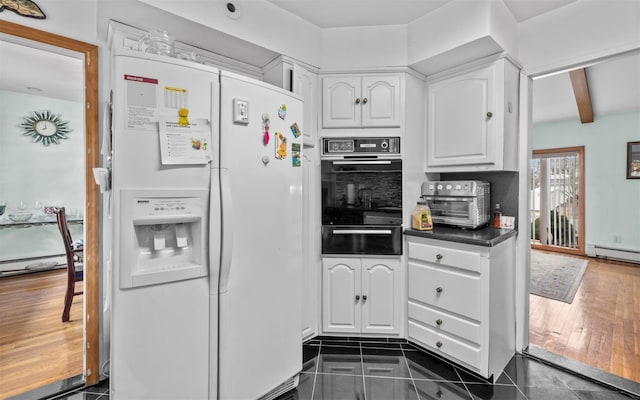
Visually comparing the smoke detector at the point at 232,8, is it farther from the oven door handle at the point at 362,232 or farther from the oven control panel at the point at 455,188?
the oven control panel at the point at 455,188

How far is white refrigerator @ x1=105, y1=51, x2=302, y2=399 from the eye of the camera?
4.15ft

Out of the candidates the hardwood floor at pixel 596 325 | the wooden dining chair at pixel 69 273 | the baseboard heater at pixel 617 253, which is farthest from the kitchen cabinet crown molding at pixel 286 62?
the baseboard heater at pixel 617 253

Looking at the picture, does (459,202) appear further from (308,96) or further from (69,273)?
(69,273)

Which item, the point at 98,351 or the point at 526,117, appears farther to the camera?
the point at 526,117

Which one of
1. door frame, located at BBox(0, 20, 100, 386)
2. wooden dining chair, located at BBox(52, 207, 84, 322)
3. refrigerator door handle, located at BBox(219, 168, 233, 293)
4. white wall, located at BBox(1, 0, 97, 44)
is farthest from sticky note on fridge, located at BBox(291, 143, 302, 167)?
wooden dining chair, located at BBox(52, 207, 84, 322)

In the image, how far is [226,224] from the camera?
4.85 ft

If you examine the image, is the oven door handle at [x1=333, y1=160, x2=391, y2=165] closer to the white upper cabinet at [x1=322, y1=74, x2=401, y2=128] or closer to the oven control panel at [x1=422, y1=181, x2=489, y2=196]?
the white upper cabinet at [x1=322, y1=74, x2=401, y2=128]

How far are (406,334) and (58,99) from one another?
18.7 feet

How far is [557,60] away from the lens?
211 centimetres

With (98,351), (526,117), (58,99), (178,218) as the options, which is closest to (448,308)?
(526,117)

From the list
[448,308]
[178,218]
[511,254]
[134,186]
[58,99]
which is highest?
[58,99]

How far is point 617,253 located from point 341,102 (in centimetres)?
556

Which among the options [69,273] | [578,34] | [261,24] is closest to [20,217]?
[69,273]

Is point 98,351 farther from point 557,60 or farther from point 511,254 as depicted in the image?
point 557,60
